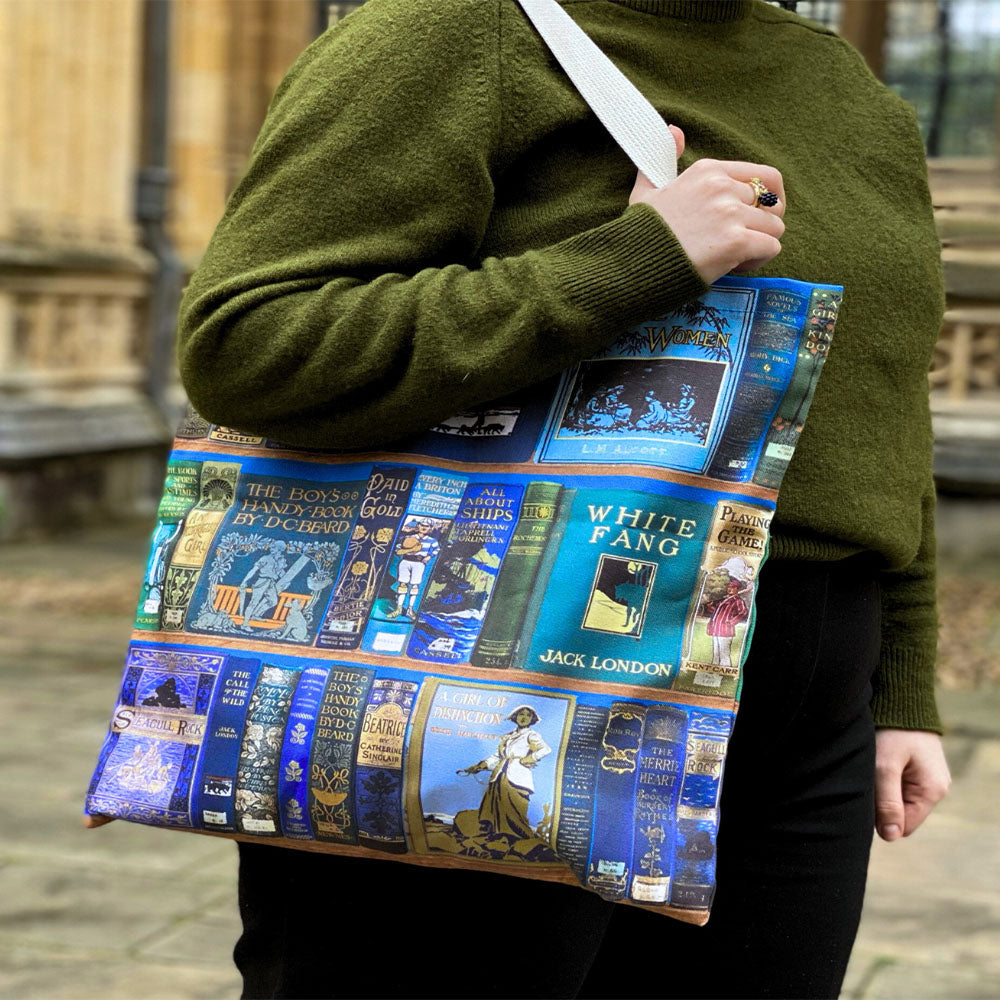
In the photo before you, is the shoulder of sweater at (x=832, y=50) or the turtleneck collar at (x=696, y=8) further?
the shoulder of sweater at (x=832, y=50)

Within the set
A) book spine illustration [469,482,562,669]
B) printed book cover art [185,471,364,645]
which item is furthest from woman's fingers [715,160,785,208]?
printed book cover art [185,471,364,645]

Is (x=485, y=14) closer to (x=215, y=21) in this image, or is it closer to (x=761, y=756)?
(x=761, y=756)

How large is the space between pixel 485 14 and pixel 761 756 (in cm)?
69

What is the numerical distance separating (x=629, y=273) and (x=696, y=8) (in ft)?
1.11

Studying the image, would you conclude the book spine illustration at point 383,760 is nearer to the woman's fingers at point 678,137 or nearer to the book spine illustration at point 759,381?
the book spine illustration at point 759,381

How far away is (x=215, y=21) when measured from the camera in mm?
12539

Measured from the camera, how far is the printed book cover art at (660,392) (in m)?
1.23

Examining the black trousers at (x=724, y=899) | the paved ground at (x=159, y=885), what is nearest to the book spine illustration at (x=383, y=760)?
the black trousers at (x=724, y=899)

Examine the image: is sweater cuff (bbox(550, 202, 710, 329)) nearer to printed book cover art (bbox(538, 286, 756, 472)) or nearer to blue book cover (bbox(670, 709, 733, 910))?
printed book cover art (bbox(538, 286, 756, 472))

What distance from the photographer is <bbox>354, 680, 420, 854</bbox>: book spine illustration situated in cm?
124

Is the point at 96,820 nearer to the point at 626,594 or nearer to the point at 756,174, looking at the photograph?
the point at 626,594

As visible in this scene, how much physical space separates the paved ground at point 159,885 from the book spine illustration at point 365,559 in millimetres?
1915

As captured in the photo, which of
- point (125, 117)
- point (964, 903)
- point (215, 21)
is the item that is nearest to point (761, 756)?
point (964, 903)

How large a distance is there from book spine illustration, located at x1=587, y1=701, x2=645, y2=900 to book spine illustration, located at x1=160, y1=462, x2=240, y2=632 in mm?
383
